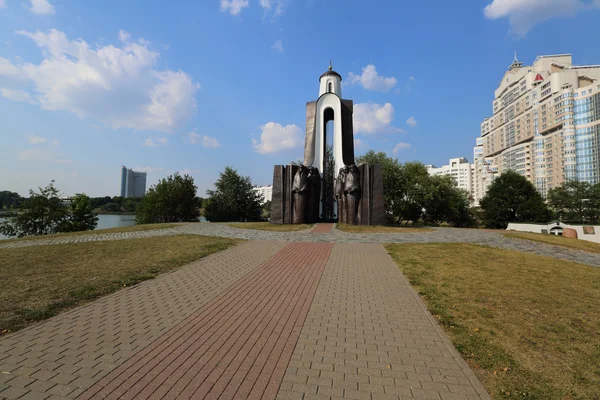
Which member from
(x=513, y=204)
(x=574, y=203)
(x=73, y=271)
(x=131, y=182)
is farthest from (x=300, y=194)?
(x=131, y=182)

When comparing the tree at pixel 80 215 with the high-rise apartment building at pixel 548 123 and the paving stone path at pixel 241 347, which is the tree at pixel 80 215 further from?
the high-rise apartment building at pixel 548 123

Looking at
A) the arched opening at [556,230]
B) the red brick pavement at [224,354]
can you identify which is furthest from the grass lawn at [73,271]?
the arched opening at [556,230]

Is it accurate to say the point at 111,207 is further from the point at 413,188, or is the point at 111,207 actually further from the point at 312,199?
the point at 413,188

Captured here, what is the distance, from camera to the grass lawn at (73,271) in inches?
176

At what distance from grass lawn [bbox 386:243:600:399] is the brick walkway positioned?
32cm

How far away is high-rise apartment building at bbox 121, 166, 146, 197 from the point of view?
112431mm

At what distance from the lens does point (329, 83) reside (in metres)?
29.6

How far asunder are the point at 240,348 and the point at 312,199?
17502 mm

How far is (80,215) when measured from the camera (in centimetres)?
A: 2666

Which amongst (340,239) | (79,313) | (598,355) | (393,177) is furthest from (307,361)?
(393,177)

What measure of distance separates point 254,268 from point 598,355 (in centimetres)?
619

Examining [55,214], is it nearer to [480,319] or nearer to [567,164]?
[480,319]

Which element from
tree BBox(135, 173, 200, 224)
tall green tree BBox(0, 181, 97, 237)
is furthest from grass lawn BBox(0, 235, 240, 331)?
tree BBox(135, 173, 200, 224)

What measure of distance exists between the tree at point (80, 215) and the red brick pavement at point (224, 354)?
27.9 meters
